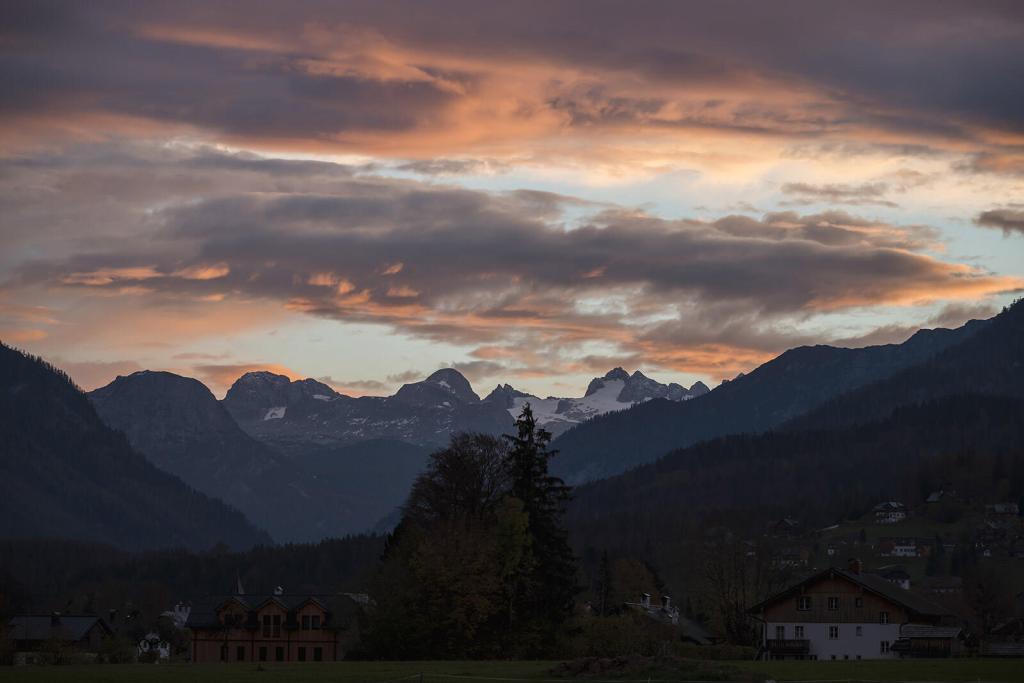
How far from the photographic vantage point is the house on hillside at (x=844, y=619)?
128 meters

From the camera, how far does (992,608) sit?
180 m

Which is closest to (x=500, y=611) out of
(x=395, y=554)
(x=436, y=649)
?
(x=436, y=649)

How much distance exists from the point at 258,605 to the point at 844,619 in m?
58.2

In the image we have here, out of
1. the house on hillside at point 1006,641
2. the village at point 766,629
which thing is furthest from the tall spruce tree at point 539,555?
the house on hillside at point 1006,641

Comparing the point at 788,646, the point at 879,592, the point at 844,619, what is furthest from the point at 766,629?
the point at 879,592

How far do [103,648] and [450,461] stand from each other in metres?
32.3

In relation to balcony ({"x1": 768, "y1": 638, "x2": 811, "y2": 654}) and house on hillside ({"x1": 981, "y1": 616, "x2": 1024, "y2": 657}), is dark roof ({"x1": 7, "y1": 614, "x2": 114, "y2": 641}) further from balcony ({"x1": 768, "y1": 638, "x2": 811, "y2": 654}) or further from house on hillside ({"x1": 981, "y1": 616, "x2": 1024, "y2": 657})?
house on hillside ({"x1": 981, "y1": 616, "x2": 1024, "y2": 657})

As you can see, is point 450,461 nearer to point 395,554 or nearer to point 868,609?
point 395,554

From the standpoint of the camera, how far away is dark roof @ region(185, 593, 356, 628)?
503 ft

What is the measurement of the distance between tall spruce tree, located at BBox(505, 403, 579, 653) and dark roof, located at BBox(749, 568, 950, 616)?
1993cm

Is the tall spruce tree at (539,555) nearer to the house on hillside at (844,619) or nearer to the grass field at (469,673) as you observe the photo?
the house on hillside at (844,619)

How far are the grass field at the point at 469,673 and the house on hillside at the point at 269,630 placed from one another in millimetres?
56805

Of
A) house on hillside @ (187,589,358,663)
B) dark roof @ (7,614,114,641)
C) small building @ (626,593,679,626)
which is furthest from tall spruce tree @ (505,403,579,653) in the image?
dark roof @ (7,614,114,641)

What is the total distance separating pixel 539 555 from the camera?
120188 millimetres
